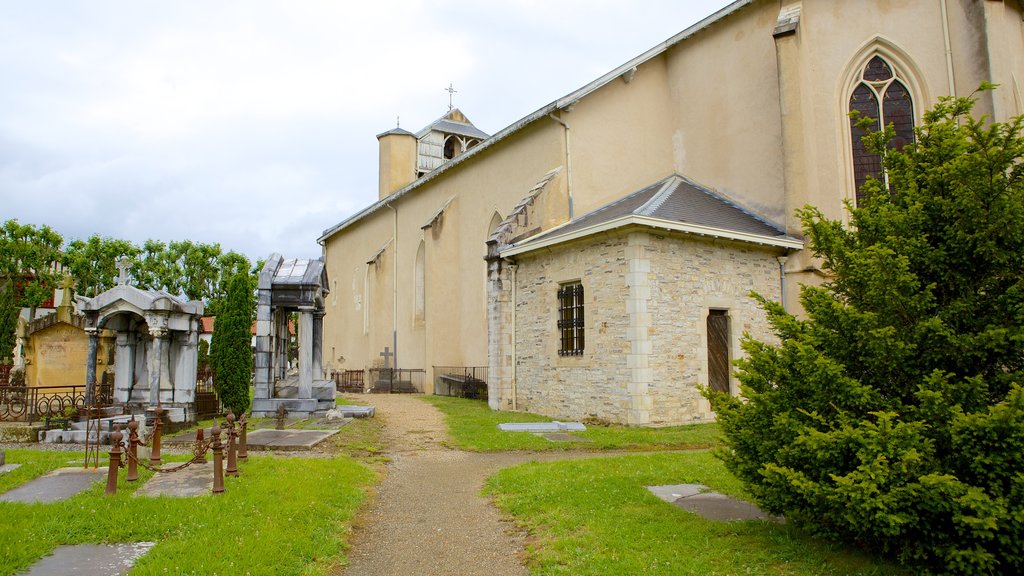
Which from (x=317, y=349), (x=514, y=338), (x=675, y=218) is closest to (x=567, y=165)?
(x=675, y=218)

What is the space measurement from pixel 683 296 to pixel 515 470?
7.06 meters

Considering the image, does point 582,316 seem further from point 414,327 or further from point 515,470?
point 414,327

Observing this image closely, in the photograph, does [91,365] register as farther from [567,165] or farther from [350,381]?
[350,381]

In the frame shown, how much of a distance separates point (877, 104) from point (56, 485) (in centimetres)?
1837

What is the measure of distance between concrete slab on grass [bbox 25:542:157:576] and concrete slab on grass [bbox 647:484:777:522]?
16.5ft

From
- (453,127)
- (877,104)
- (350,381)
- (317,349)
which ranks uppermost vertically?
(453,127)

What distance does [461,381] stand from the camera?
23125mm

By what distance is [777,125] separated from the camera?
17.1 meters

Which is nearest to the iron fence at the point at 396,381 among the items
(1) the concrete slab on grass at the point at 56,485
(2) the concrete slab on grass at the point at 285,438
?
(2) the concrete slab on grass at the point at 285,438

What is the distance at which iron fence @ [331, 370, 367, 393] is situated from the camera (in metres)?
29.4

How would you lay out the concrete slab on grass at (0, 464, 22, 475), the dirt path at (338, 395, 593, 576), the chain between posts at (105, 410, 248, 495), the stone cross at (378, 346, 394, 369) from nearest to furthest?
1. the dirt path at (338, 395, 593, 576)
2. the chain between posts at (105, 410, 248, 495)
3. the concrete slab on grass at (0, 464, 22, 475)
4. the stone cross at (378, 346, 394, 369)

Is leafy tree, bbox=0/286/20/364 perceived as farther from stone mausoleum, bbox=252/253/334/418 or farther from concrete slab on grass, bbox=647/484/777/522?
concrete slab on grass, bbox=647/484/777/522

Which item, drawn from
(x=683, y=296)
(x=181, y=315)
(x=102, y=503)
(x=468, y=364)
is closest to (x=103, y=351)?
(x=181, y=315)

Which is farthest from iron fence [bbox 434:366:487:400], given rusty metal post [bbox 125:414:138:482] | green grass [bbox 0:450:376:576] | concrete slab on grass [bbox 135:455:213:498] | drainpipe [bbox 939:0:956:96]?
drainpipe [bbox 939:0:956:96]
